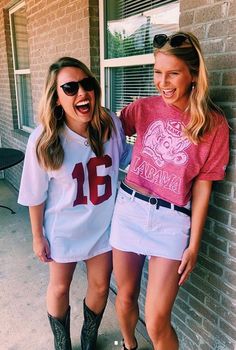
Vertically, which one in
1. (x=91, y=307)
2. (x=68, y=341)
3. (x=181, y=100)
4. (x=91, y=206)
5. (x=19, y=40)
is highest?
(x=19, y=40)

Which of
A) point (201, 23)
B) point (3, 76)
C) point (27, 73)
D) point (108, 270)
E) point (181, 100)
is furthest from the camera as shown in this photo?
point (3, 76)

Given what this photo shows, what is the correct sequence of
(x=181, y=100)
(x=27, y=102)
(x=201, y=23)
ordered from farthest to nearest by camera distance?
(x=27, y=102) → (x=201, y=23) → (x=181, y=100)

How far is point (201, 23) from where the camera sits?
1.62 meters

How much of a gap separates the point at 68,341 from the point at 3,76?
483 centimetres

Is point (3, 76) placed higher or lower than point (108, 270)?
higher

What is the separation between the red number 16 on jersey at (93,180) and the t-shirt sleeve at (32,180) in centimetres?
17

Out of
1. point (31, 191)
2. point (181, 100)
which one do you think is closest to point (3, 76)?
point (31, 191)

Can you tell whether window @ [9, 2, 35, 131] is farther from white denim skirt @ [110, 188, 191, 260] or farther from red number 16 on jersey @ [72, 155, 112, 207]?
white denim skirt @ [110, 188, 191, 260]

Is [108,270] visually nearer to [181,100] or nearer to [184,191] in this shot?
[184,191]

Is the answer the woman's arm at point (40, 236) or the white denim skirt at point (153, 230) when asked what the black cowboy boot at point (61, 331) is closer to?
the woman's arm at point (40, 236)

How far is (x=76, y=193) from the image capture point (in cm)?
174

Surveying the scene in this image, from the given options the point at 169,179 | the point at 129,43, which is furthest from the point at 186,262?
the point at 129,43

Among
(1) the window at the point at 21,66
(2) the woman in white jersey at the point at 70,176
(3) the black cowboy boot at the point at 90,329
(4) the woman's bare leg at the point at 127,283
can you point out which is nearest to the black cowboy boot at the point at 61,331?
(2) the woman in white jersey at the point at 70,176

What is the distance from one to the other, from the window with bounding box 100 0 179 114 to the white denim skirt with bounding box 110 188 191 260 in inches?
47.3
